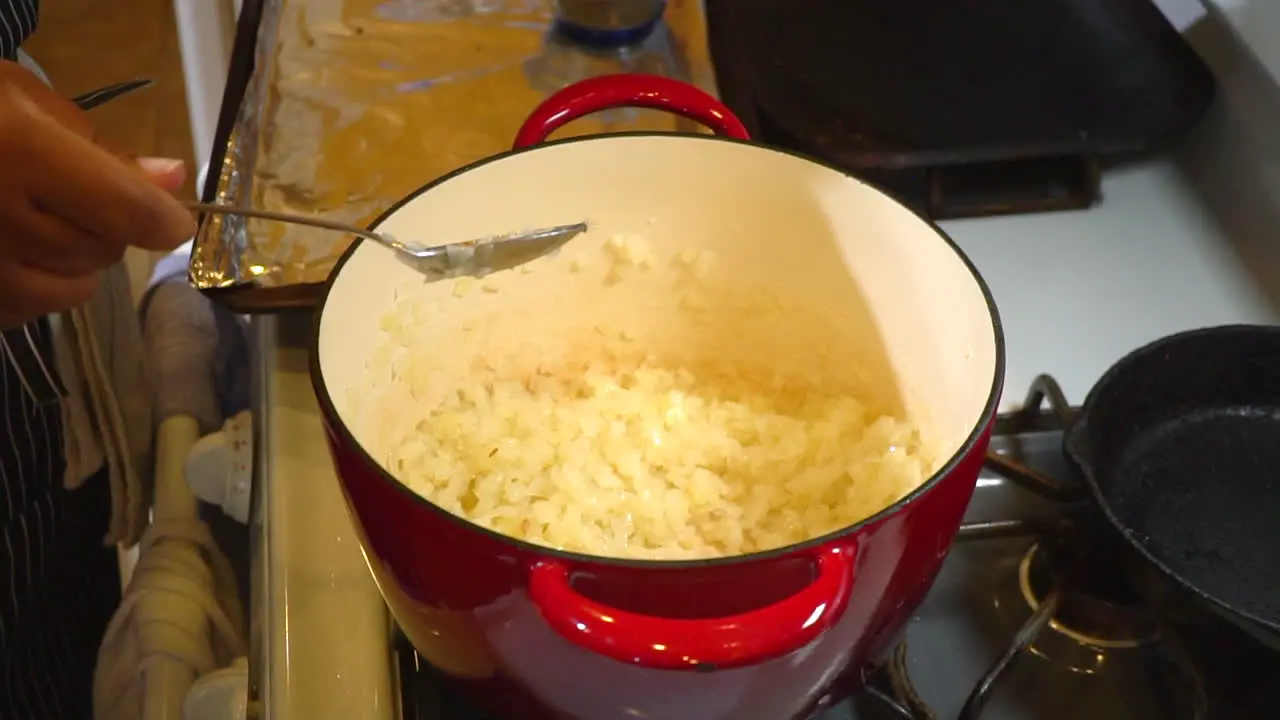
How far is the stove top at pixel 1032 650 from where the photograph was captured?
1.62 ft

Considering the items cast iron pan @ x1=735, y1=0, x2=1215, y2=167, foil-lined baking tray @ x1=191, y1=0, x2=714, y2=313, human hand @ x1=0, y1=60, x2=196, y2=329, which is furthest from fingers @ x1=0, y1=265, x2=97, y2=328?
cast iron pan @ x1=735, y1=0, x2=1215, y2=167

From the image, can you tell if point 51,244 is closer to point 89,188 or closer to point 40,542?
point 89,188

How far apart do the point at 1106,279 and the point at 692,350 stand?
30cm

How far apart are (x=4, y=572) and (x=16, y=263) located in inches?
15.5

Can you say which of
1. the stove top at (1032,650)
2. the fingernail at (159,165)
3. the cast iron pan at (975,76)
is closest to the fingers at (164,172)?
the fingernail at (159,165)

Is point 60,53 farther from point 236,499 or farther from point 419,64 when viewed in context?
point 236,499

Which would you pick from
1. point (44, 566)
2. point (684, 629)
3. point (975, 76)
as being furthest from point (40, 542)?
point (975, 76)

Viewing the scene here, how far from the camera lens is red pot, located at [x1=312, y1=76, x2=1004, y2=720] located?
0.36 metres

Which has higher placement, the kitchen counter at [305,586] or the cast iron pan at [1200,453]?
the cast iron pan at [1200,453]

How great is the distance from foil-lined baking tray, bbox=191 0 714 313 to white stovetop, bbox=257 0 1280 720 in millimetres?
57

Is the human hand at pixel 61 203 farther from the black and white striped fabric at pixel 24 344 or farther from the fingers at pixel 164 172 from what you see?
the black and white striped fabric at pixel 24 344

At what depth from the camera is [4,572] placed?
2.54ft

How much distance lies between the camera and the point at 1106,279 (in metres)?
0.74

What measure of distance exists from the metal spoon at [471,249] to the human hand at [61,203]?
27 mm
